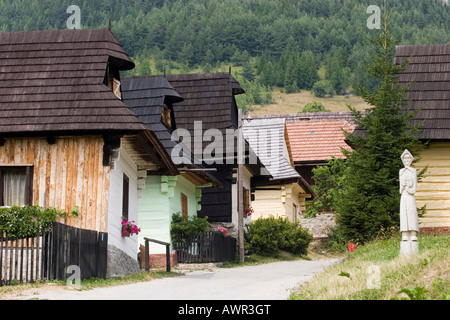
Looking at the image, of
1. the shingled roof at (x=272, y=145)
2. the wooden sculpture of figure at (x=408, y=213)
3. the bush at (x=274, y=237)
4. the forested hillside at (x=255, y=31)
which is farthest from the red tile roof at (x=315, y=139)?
the forested hillside at (x=255, y=31)

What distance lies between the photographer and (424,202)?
24.8 metres

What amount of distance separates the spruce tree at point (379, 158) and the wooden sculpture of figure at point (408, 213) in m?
3.49

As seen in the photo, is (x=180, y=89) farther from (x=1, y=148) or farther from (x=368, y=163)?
(x=1, y=148)

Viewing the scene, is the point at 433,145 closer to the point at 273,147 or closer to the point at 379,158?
the point at 379,158

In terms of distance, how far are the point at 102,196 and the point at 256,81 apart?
12525 cm

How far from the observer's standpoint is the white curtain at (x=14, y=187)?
65.3 ft

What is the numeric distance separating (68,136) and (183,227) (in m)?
7.76

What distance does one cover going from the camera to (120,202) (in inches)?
843

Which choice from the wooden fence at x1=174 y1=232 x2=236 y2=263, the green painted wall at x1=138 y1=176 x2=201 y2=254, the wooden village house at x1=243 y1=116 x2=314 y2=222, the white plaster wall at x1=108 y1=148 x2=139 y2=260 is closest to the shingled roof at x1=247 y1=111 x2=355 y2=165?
the wooden village house at x1=243 y1=116 x2=314 y2=222

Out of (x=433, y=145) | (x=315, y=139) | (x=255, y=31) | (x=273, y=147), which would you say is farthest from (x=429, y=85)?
(x=255, y=31)

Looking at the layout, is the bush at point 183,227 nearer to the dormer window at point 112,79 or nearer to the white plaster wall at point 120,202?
the white plaster wall at point 120,202

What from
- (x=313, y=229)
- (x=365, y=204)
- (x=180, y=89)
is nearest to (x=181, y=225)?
(x=365, y=204)

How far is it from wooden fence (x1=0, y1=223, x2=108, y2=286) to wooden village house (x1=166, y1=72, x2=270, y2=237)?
46.2 ft

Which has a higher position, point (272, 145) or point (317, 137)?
point (317, 137)
